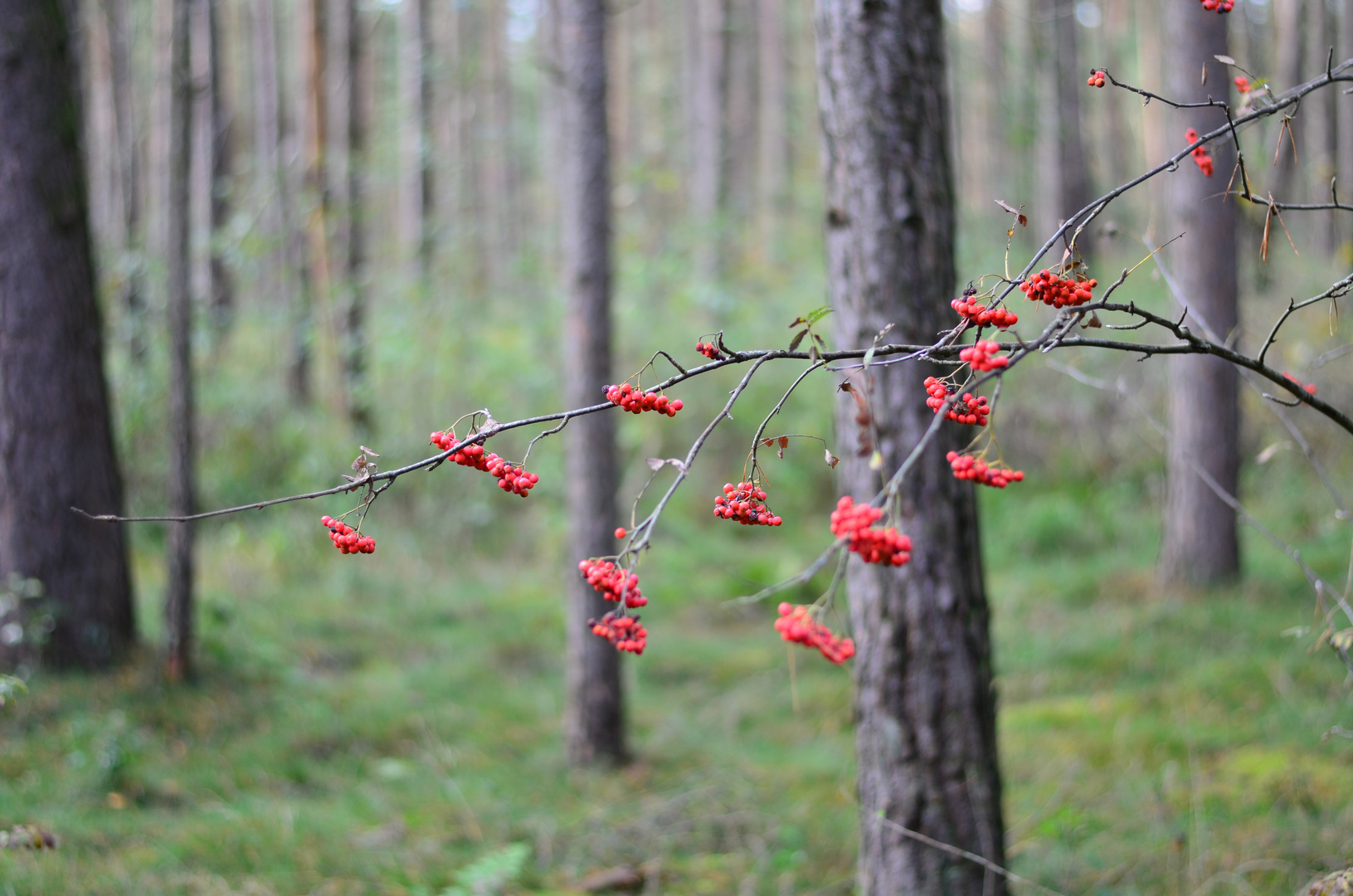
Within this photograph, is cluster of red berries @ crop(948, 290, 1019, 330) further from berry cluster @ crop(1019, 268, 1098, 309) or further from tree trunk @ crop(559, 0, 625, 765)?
tree trunk @ crop(559, 0, 625, 765)

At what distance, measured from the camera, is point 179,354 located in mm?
5633

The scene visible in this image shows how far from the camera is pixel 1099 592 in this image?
7.59m

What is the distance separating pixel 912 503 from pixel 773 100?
2012 cm

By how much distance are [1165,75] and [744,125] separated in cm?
1706

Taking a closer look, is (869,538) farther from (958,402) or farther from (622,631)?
(958,402)

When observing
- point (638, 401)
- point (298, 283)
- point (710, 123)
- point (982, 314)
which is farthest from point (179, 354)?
point (710, 123)

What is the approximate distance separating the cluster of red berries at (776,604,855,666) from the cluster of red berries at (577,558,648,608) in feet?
0.79

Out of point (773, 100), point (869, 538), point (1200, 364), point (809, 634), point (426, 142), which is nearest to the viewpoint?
point (869, 538)

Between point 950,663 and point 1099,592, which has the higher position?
point 950,663

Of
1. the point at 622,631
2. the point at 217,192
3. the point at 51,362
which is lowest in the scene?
the point at 622,631

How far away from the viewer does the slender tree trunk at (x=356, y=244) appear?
10539 millimetres

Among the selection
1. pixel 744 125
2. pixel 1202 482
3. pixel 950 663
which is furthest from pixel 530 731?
pixel 744 125

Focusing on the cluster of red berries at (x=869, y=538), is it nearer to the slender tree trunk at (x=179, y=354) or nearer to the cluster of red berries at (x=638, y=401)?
the cluster of red berries at (x=638, y=401)

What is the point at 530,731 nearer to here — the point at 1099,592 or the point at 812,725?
the point at 812,725
